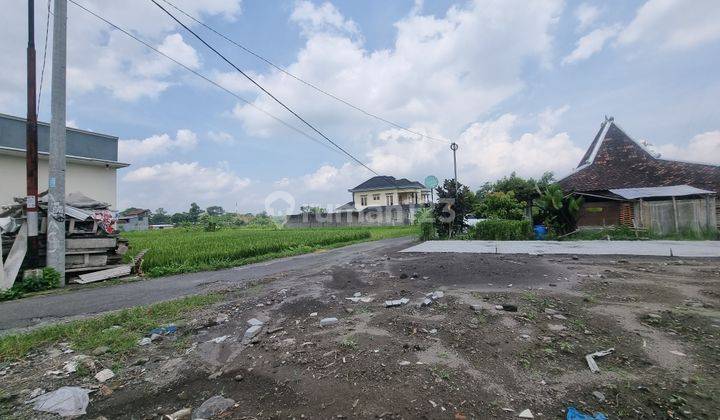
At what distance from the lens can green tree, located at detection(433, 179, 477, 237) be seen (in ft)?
50.3

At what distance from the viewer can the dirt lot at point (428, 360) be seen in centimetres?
225

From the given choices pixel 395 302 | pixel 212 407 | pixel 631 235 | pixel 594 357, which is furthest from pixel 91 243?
pixel 631 235

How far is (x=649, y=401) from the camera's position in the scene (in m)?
2.21

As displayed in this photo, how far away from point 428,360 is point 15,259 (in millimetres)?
8924

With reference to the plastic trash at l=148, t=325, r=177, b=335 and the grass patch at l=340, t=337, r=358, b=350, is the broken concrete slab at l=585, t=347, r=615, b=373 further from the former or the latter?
the plastic trash at l=148, t=325, r=177, b=335

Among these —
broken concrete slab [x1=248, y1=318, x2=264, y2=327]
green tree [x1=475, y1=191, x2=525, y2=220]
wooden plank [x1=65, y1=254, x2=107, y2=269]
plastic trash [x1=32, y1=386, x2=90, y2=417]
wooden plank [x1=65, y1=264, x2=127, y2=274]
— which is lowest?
plastic trash [x1=32, y1=386, x2=90, y2=417]

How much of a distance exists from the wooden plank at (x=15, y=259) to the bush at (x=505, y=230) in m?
15.0

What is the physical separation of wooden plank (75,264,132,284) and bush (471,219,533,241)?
43.5 ft

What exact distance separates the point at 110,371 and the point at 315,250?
11164 millimetres

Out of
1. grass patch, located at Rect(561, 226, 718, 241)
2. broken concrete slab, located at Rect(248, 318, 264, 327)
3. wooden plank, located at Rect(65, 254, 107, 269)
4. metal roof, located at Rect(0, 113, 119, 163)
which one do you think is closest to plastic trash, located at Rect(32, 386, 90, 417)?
broken concrete slab, located at Rect(248, 318, 264, 327)

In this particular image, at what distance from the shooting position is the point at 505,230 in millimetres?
13602

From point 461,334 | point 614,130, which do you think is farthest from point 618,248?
point 614,130

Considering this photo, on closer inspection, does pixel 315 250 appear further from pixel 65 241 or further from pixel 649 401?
pixel 649 401

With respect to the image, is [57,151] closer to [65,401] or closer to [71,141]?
[65,401]
